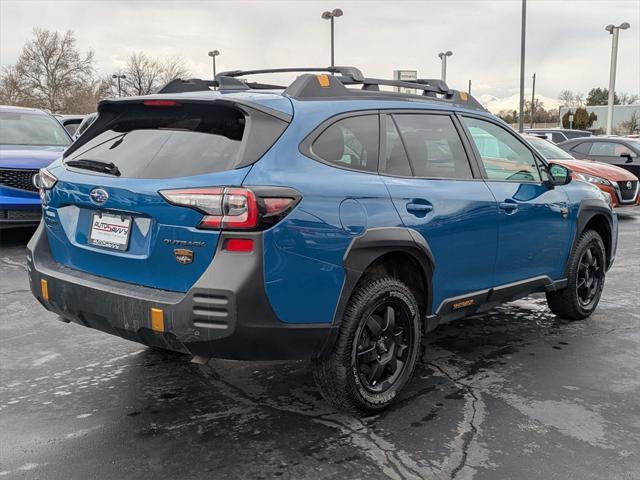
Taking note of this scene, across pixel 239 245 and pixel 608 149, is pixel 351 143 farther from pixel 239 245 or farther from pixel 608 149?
pixel 608 149

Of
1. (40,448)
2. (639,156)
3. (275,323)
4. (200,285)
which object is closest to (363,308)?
(275,323)

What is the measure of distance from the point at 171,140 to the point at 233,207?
686 mm

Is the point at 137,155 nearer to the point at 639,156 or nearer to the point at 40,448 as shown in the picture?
the point at 40,448

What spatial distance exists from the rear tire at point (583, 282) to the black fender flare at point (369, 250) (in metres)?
2.22

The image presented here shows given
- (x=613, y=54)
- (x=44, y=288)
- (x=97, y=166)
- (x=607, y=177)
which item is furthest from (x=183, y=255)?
(x=613, y=54)

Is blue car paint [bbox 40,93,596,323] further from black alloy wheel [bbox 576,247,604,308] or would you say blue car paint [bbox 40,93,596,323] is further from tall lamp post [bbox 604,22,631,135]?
tall lamp post [bbox 604,22,631,135]

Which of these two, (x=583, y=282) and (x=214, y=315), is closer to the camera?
(x=214, y=315)

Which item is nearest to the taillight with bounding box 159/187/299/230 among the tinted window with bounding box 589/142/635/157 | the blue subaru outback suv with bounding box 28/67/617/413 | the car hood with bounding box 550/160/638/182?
the blue subaru outback suv with bounding box 28/67/617/413

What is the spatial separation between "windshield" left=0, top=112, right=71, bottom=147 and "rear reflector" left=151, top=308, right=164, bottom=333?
7.23m

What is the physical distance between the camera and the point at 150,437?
11.0ft

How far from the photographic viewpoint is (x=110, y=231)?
3.37 meters

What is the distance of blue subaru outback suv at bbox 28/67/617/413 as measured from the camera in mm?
3047

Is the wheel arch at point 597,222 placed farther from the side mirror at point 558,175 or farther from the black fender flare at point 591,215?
the side mirror at point 558,175

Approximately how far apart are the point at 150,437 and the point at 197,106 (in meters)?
1.68
